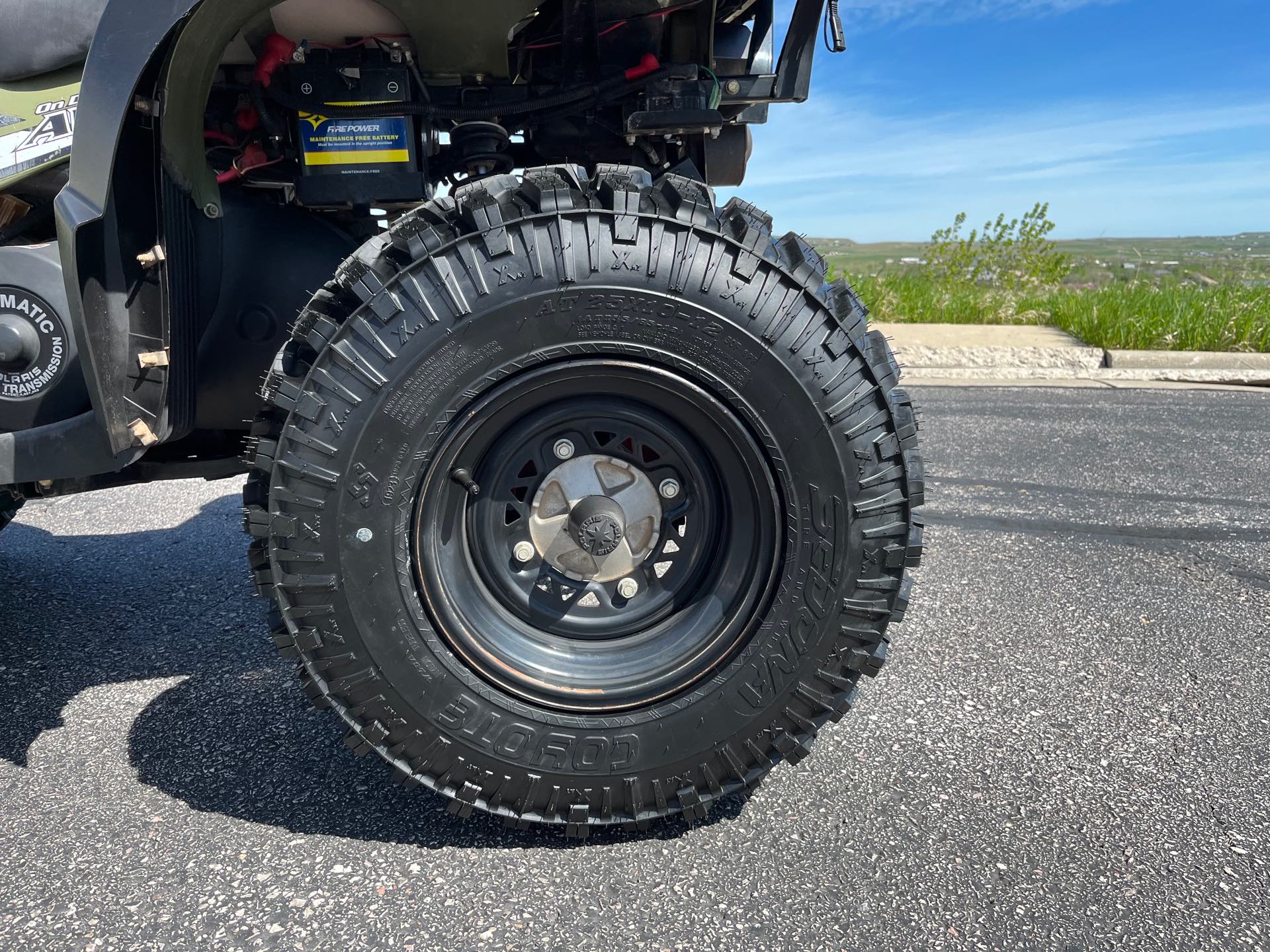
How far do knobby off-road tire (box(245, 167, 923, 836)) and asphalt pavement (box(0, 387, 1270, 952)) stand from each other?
189mm

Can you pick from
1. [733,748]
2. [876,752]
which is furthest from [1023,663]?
[733,748]

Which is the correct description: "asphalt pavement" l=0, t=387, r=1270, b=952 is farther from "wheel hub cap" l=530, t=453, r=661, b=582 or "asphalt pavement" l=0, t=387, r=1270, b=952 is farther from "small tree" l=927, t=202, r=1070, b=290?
"small tree" l=927, t=202, r=1070, b=290

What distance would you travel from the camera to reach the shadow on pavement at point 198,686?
1897 millimetres

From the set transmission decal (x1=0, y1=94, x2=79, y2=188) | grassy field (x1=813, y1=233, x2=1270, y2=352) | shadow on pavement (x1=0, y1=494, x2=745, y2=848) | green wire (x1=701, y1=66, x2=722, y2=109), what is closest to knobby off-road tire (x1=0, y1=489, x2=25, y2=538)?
shadow on pavement (x1=0, y1=494, x2=745, y2=848)

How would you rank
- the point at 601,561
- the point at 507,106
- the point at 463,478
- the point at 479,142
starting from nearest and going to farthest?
the point at 463,478
the point at 601,561
the point at 507,106
the point at 479,142

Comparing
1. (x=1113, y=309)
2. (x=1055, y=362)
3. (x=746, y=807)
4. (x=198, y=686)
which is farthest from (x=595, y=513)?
(x=1113, y=309)

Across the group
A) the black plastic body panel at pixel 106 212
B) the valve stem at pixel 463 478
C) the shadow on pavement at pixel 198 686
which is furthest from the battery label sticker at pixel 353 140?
the shadow on pavement at pixel 198 686

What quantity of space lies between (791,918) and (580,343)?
115 cm

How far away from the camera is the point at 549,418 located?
183 centimetres

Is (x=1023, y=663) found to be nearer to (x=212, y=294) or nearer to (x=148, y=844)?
(x=148, y=844)

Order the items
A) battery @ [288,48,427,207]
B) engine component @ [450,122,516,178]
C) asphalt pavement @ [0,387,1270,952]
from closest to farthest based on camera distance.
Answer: asphalt pavement @ [0,387,1270,952] → battery @ [288,48,427,207] → engine component @ [450,122,516,178]

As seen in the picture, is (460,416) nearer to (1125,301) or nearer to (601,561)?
(601,561)

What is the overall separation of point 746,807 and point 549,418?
0.97 m

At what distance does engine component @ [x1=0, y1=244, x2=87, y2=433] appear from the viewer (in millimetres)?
1912
